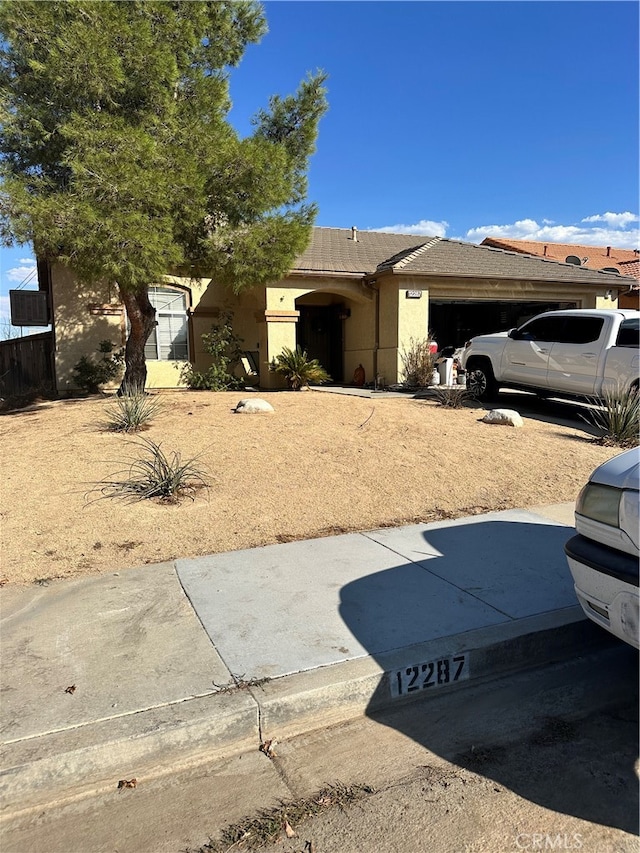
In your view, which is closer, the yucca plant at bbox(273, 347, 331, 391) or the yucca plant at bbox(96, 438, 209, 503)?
the yucca plant at bbox(96, 438, 209, 503)

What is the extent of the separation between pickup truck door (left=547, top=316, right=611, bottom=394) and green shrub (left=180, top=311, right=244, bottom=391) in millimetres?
7660

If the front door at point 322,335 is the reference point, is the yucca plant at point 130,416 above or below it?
below

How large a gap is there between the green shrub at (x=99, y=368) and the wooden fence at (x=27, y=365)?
126 centimetres

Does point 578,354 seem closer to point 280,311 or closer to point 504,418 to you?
point 504,418

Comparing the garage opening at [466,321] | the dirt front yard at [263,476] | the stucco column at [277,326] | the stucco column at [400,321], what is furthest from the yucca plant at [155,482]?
the garage opening at [466,321]

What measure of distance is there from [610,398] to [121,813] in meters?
9.11

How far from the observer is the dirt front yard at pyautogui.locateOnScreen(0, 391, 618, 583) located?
207 inches

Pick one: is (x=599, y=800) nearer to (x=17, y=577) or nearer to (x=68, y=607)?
(x=68, y=607)

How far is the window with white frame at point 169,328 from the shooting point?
16.2 metres

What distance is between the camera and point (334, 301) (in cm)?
1875

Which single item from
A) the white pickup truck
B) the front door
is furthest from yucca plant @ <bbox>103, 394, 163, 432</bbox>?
the front door

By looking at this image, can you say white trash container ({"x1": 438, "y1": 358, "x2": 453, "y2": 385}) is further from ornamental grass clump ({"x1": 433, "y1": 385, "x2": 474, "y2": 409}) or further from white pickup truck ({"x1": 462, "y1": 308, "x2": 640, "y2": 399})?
ornamental grass clump ({"x1": 433, "y1": 385, "x2": 474, "y2": 409})

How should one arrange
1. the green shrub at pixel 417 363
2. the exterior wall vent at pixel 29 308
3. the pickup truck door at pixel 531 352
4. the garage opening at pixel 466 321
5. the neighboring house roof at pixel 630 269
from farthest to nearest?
the neighboring house roof at pixel 630 269 → the garage opening at pixel 466 321 → the green shrub at pixel 417 363 → the exterior wall vent at pixel 29 308 → the pickup truck door at pixel 531 352

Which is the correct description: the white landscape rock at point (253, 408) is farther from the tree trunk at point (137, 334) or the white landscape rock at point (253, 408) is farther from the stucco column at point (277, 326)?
the stucco column at point (277, 326)
